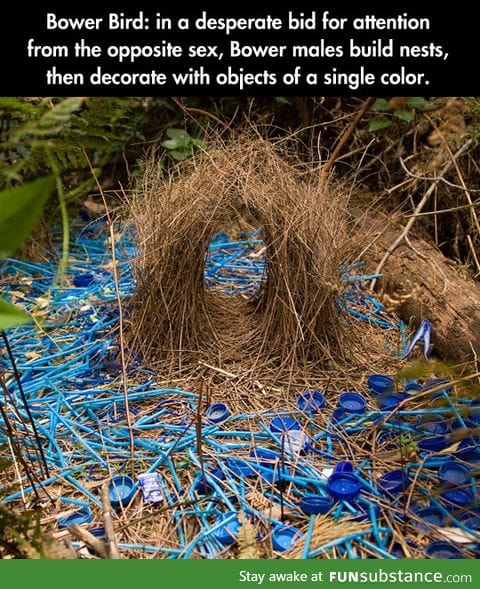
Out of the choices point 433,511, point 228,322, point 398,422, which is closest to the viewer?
point 433,511

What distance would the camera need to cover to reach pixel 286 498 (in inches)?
71.8

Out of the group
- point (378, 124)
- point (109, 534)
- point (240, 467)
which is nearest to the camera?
point (109, 534)

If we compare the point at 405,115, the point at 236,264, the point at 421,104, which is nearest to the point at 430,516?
the point at 236,264

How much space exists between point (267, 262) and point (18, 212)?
74.8 inches

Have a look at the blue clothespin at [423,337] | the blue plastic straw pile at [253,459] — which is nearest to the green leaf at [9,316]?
the blue plastic straw pile at [253,459]

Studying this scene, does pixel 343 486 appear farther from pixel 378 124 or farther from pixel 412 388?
pixel 378 124

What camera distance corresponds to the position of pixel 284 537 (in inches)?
66.0

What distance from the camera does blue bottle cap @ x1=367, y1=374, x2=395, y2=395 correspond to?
7.64ft

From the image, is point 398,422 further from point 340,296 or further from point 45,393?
point 45,393

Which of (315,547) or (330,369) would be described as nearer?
(315,547)

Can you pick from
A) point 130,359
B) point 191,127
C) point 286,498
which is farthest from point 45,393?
point 191,127

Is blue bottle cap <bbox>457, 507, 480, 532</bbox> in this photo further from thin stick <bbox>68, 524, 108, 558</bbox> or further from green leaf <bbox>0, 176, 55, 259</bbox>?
green leaf <bbox>0, 176, 55, 259</bbox>

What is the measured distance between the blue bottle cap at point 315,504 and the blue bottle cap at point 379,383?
2.08ft

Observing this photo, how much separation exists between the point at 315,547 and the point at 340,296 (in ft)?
3.57
